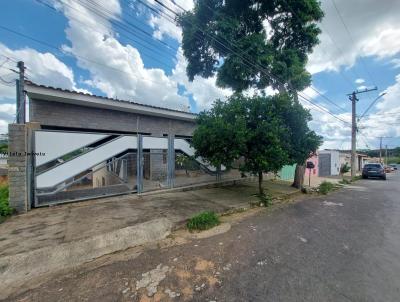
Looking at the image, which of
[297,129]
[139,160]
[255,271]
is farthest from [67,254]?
[297,129]

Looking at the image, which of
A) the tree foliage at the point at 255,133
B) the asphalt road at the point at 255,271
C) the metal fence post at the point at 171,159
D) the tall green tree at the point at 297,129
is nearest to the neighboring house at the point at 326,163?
the tall green tree at the point at 297,129

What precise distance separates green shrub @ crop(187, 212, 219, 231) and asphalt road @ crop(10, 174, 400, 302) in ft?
1.74

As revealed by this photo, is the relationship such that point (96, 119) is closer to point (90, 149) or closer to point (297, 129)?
point (90, 149)

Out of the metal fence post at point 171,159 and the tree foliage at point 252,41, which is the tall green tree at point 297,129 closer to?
the tree foliage at point 252,41

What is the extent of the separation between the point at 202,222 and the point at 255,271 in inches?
79.7

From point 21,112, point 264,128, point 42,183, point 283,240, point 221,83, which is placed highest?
point 221,83

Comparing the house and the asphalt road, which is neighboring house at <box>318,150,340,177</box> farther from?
the asphalt road

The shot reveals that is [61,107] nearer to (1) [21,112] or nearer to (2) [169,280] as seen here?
(1) [21,112]

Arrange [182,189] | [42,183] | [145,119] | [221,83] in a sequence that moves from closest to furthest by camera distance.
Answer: [42,183], [182,189], [145,119], [221,83]

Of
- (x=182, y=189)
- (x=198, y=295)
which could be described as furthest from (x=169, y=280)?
(x=182, y=189)

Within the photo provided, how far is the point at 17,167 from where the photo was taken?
5293 millimetres

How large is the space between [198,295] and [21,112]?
856 cm

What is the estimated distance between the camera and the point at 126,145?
7.14 m

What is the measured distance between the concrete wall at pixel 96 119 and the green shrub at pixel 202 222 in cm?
563
